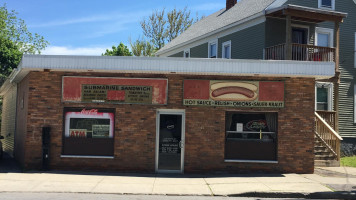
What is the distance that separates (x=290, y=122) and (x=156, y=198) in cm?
595

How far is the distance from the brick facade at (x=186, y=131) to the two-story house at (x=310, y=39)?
15.8 feet

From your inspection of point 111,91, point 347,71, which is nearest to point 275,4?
point 347,71

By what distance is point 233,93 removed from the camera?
41.8 ft

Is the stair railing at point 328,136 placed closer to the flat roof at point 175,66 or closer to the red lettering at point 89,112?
the flat roof at point 175,66

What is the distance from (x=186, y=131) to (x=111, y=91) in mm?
2735

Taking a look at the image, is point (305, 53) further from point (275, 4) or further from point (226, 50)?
point (226, 50)

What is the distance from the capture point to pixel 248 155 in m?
12.9

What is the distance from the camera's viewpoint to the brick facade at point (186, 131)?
40.9 feet

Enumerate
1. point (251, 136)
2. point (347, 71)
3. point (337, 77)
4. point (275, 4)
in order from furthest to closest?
point (347, 71) < point (275, 4) < point (337, 77) < point (251, 136)

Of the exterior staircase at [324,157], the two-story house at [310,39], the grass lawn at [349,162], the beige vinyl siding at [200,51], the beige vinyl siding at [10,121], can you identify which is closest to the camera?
the exterior staircase at [324,157]

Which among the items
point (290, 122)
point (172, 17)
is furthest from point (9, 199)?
point (172, 17)

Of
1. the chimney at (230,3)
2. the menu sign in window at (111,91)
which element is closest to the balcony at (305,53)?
the menu sign in window at (111,91)

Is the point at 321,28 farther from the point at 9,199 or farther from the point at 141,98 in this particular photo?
the point at 9,199

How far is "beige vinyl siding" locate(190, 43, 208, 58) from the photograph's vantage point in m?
24.3
